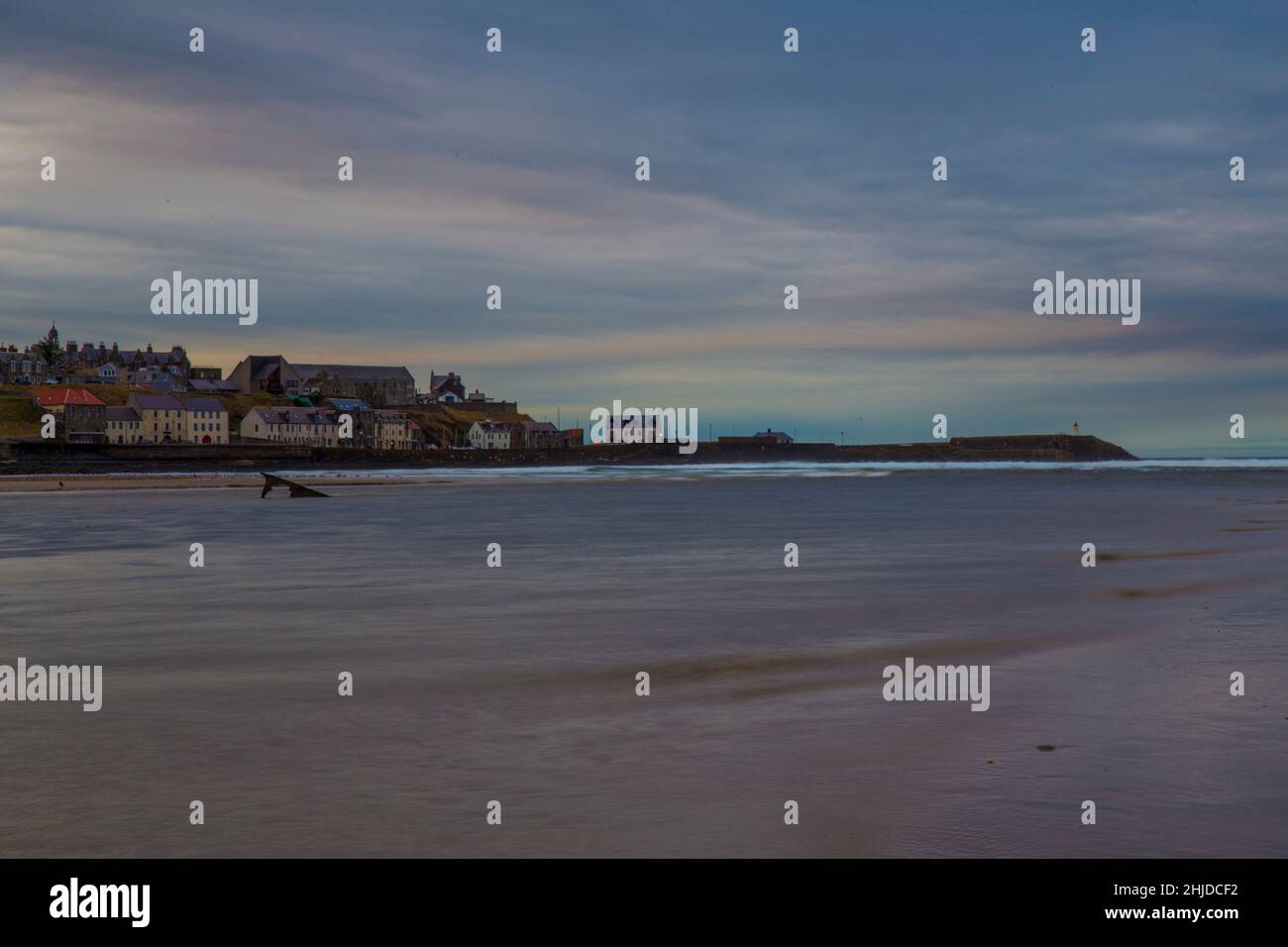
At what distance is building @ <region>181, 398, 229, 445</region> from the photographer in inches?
6988

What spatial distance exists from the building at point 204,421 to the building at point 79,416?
41.2ft

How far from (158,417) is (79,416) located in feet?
36.4

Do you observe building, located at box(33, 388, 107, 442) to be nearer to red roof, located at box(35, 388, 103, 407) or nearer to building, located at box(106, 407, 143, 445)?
red roof, located at box(35, 388, 103, 407)

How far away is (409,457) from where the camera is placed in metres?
160

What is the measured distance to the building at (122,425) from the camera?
167m

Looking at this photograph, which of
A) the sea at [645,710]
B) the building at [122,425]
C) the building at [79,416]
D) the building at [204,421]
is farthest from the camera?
the building at [204,421]

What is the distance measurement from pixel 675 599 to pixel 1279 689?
10180mm

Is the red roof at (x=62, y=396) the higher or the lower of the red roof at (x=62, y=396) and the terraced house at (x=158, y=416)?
the higher

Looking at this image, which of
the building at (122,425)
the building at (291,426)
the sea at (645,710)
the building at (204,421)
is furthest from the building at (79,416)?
the sea at (645,710)

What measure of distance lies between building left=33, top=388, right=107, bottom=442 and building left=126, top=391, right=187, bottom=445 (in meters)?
5.28

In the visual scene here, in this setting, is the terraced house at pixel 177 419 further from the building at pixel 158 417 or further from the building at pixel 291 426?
the building at pixel 291 426
